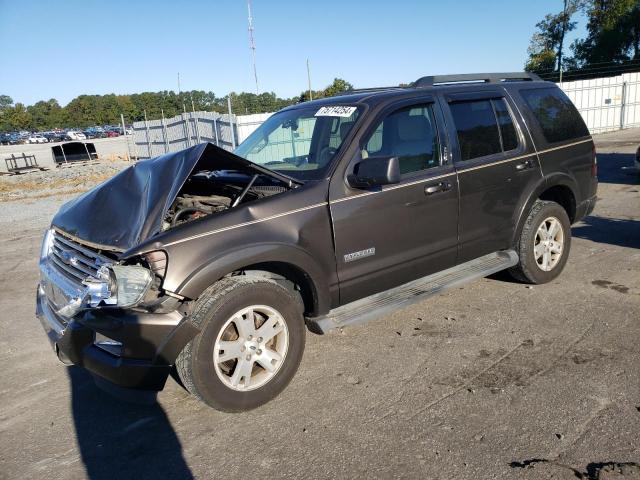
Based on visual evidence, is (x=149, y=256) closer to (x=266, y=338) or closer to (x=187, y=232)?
(x=187, y=232)

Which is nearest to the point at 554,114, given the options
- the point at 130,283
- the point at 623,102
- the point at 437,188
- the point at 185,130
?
the point at 437,188

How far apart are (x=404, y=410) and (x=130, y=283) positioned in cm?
178

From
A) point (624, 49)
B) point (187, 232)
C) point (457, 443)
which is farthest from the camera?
point (624, 49)

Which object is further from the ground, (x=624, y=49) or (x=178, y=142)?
(x=624, y=49)

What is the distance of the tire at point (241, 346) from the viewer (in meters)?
2.97

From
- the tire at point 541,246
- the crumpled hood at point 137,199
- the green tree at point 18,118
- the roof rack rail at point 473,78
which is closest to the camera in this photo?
the crumpled hood at point 137,199

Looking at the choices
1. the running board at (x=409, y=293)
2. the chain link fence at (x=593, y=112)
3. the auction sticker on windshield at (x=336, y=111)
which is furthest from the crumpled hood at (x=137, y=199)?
the chain link fence at (x=593, y=112)

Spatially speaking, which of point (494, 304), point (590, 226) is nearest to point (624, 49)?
point (590, 226)

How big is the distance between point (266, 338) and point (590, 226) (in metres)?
5.92

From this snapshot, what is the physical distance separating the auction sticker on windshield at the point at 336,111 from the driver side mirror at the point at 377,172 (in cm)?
58

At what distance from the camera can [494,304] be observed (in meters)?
4.71

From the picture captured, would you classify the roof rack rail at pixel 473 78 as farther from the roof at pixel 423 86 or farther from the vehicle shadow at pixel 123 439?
the vehicle shadow at pixel 123 439

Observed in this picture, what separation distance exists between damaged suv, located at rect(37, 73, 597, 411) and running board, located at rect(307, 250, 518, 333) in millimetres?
17

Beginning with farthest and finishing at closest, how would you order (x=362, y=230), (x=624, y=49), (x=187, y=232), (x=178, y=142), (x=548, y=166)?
1. (x=624, y=49)
2. (x=178, y=142)
3. (x=548, y=166)
4. (x=362, y=230)
5. (x=187, y=232)
